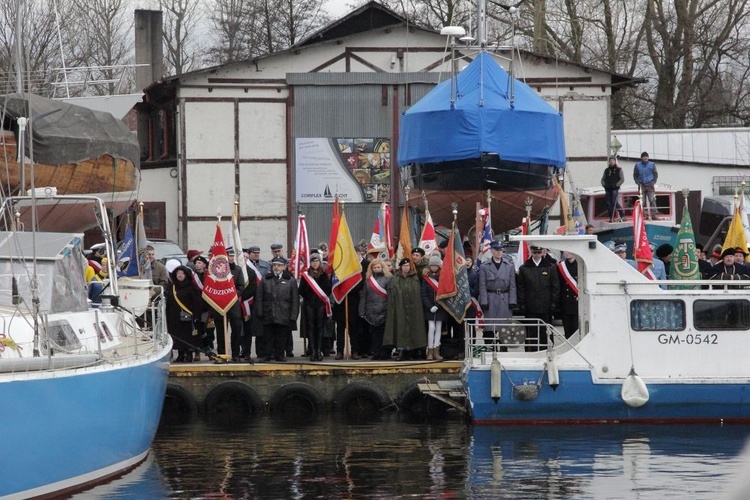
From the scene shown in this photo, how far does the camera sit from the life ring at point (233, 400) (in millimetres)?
22000

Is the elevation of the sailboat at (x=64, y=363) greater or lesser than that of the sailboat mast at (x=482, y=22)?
lesser

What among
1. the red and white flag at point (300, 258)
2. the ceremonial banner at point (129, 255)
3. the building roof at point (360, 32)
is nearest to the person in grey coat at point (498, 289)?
the red and white flag at point (300, 258)

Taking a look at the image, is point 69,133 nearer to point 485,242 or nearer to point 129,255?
point 129,255

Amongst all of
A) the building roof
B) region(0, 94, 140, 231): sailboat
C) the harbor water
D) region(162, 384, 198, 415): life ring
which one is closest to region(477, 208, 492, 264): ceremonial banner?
the harbor water

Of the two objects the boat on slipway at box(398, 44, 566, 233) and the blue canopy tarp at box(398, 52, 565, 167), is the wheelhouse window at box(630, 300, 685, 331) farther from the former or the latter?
the blue canopy tarp at box(398, 52, 565, 167)

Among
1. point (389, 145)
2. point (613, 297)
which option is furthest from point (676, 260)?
point (389, 145)

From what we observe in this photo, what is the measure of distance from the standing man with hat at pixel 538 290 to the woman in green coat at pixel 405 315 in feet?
5.32

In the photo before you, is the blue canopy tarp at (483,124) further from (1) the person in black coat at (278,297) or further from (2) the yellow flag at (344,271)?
(1) the person in black coat at (278,297)

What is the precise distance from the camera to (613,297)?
20.5 meters

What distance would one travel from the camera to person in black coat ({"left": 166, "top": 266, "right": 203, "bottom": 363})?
74.3 feet

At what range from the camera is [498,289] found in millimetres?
22031

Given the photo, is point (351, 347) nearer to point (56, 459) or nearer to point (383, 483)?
point (383, 483)

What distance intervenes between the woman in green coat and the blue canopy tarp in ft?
22.1

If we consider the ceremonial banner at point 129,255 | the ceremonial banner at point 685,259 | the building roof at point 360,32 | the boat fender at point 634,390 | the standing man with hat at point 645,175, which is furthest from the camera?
the building roof at point 360,32
